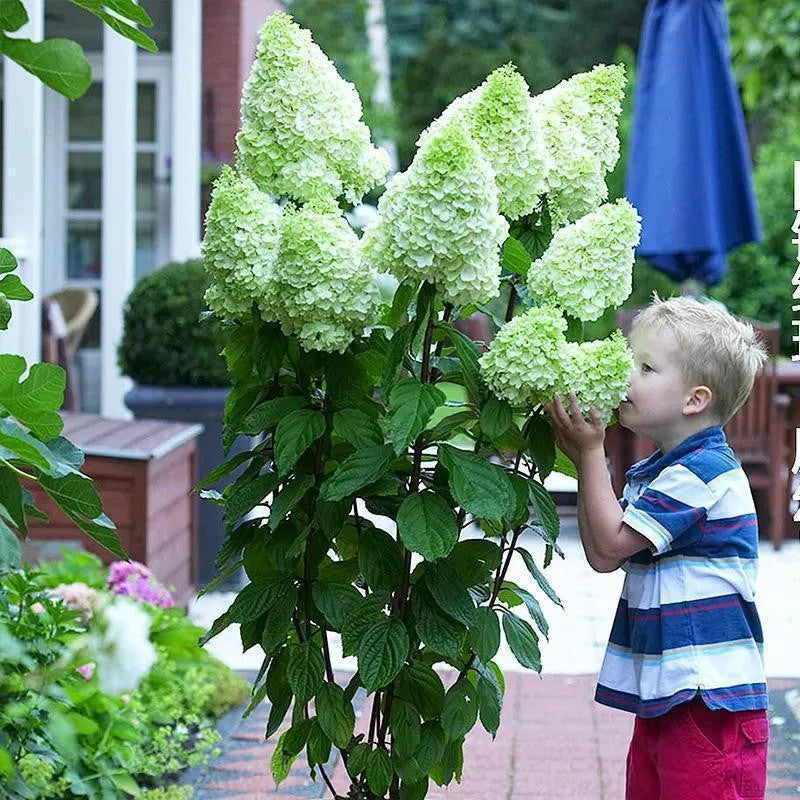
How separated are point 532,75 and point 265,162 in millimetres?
21837

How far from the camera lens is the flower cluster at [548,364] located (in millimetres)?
2137

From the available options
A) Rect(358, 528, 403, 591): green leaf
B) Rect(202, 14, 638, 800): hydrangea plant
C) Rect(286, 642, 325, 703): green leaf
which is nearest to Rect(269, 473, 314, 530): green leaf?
Rect(202, 14, 638, 800): hydrangea plant

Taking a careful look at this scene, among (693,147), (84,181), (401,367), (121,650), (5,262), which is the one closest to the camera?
(121,650)

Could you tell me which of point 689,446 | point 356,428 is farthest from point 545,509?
point 689,446

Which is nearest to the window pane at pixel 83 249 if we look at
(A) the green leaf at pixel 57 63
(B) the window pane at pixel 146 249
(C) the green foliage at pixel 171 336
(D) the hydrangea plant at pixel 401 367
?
(B) the window pane at pixel 146 249

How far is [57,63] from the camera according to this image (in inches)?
60.2

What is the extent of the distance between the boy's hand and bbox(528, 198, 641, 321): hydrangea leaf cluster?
0.14 m

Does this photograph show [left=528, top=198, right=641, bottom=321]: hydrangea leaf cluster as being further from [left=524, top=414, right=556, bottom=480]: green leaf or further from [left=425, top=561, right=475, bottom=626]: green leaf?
[left=425, top=561, right=475, bottom=626]: green leaf

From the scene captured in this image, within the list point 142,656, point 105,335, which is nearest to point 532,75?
point 105,335

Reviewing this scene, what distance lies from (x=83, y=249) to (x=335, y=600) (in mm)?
8285

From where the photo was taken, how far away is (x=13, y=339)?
19.7ft

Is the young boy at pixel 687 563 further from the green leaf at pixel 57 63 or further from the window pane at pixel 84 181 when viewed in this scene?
the window pane at pixel 84 181

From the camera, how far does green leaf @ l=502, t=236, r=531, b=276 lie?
2.28 meters

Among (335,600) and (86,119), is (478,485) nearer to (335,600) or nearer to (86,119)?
(335,600)
